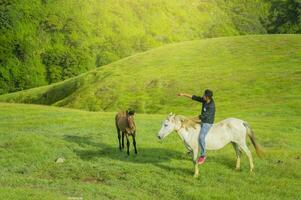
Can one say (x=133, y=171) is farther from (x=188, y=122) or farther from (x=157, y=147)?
(x=157, y=147)

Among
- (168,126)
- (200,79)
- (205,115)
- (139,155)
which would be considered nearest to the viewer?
(168,126)

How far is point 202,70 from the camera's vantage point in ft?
335

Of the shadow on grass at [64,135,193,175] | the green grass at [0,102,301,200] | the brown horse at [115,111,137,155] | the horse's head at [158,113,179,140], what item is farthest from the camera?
the brown horse at [115,111,137,155]

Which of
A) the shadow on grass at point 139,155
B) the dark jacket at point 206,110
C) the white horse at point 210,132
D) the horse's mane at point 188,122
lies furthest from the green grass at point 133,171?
the dark jacket at point 206,110

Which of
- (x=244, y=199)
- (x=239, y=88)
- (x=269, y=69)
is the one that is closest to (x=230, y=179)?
(x=244, y=199)

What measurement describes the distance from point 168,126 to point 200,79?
73901mm

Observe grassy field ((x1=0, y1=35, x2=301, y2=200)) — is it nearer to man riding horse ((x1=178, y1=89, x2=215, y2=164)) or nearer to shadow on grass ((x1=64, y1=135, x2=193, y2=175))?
shadow on grass ((x1=64, y1=135, x2=193, y2=175))

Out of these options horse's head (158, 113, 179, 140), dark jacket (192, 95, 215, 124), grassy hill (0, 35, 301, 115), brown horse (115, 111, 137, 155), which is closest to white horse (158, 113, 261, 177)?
horse's head (158, 113, 179, 140)

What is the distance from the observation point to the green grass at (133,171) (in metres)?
19.4

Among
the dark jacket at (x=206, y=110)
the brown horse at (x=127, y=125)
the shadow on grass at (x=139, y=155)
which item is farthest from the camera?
the brown horse at (x=127, y=125)

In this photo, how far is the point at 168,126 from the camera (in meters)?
21.7

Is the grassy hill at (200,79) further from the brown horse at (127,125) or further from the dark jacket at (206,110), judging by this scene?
the dark jacket at (206,110)

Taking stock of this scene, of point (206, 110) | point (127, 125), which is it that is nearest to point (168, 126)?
point (206, 110)

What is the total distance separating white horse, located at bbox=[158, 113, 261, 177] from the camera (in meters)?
21.8
